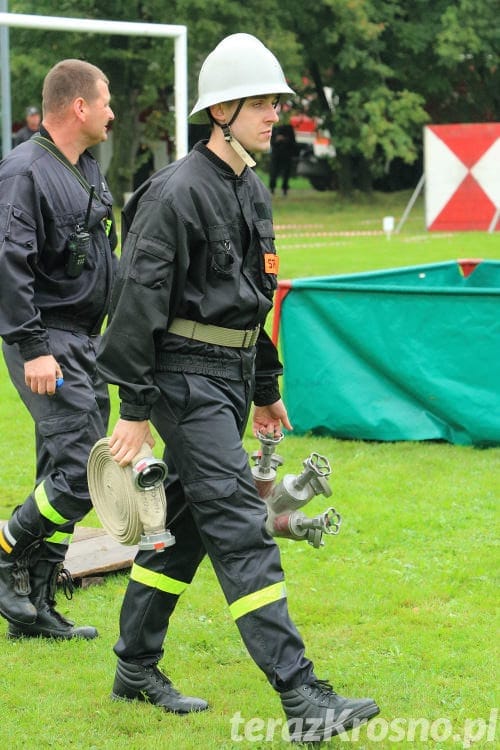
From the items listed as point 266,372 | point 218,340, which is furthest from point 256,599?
point 266,372

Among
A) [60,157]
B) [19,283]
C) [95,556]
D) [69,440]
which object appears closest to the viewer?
[19,283]

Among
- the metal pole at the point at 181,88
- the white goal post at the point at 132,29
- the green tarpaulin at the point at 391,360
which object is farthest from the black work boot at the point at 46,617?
the metal pole at the point at 181,88

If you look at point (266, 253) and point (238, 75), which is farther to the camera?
point (266, 253)

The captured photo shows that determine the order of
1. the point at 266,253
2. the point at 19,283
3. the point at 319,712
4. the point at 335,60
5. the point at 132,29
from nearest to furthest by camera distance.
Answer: the point at 319,712, the point at 266,253, the point at 19,283, the point at 132,29, the point at 335,60

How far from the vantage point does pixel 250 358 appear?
418 cm

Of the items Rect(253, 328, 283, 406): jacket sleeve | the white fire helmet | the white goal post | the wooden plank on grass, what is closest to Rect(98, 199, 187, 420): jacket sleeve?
the white fire helmet

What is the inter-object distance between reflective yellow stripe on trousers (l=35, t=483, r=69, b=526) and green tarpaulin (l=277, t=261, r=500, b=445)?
12.2 feet

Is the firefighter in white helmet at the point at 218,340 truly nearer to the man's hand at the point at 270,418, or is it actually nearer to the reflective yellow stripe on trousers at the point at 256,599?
the reflective yellow stripe on trousers at the point at 256,599

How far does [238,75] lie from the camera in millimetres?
3945

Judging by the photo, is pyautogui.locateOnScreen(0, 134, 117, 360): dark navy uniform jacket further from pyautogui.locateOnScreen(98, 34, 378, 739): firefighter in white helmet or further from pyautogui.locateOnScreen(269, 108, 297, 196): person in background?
pyautogui.locateOnScreen(269, 108, 297, 196): person in background

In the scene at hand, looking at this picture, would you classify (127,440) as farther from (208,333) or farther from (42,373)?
(42,373)

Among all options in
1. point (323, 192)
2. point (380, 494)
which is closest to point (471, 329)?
point (380, 494)

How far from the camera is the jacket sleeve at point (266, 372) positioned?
176 inches

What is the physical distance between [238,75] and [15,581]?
2.30m
